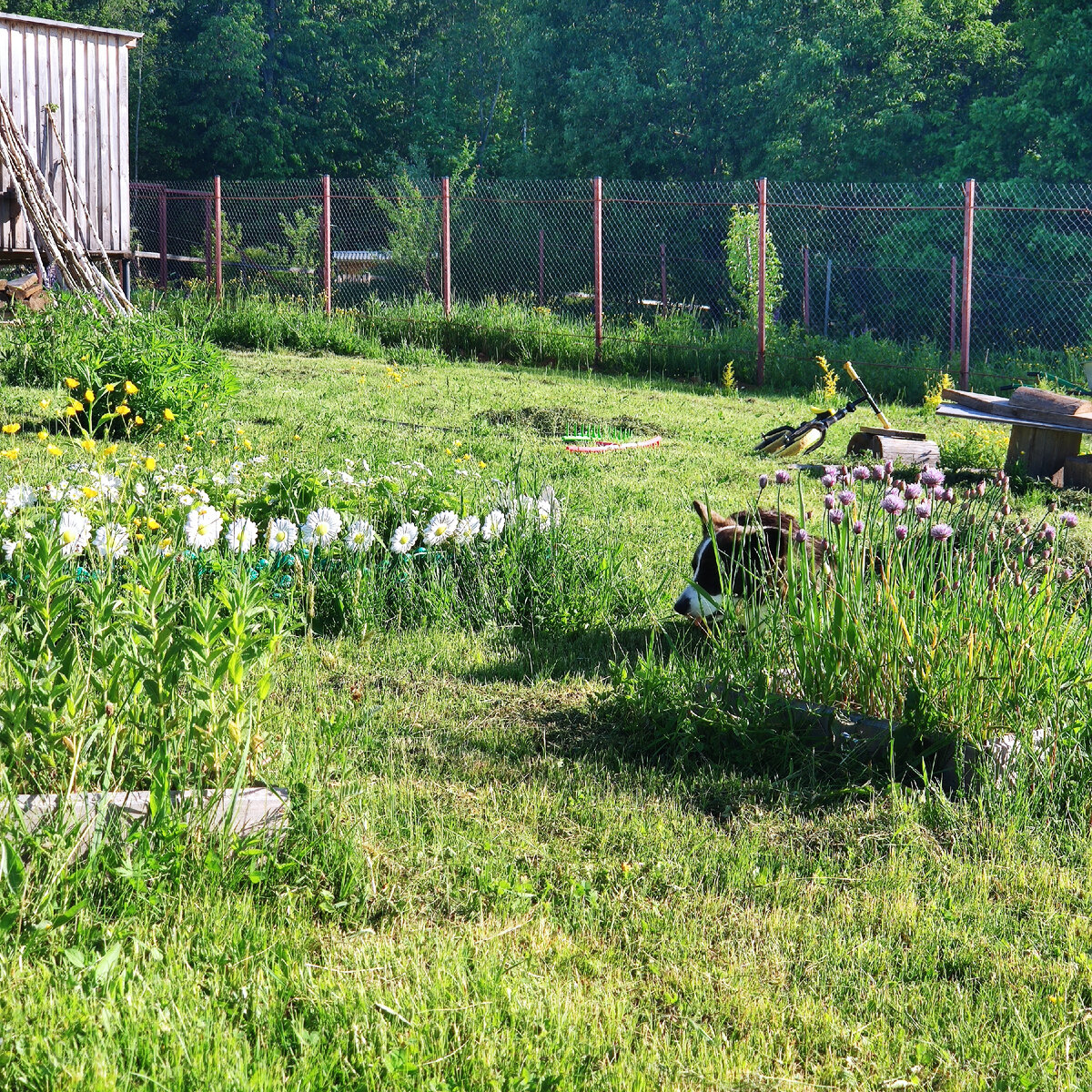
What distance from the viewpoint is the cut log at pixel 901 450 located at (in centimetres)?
839

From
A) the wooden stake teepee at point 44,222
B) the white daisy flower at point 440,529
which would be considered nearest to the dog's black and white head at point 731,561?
the white daisy flower at point 440,529

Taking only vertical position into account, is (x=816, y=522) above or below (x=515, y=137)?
below

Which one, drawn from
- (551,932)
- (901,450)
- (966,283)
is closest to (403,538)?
(551,932)

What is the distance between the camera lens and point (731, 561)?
4.28 metres

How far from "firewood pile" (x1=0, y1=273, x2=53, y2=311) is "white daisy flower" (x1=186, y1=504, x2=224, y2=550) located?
9776 millimetres

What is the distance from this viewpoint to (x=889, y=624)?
134 inches

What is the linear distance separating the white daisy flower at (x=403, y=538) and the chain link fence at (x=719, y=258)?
41.3 ft

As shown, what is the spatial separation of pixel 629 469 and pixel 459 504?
3.23 m

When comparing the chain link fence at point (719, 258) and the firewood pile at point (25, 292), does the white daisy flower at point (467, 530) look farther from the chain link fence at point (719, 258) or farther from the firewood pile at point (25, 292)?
the chain link fence at point (719, 258)

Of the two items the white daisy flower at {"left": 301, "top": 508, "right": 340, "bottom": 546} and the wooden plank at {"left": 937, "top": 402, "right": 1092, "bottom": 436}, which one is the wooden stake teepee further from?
the white daisy flower at {"left": 301, "top": 508, "right": 340, "bottom": 546}

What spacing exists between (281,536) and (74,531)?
2.70ft

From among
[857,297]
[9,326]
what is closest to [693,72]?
[857,297]

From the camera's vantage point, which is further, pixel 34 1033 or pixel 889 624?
pixel 889 624

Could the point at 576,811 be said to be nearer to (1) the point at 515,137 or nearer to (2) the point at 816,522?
(2) the point at 816,522
